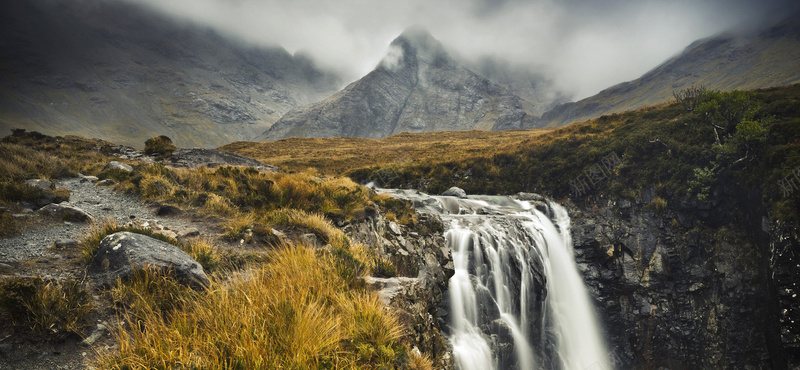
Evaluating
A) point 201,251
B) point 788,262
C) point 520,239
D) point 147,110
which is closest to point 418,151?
point 520,239

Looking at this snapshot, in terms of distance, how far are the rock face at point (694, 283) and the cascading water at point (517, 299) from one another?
4.73 feet

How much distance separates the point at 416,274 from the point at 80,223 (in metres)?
7.83

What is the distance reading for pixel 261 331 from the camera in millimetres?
2631

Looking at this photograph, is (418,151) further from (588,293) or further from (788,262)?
(788,262)

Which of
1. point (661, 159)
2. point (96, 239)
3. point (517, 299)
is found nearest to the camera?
point (96, 239)

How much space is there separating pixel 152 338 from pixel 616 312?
1908cm

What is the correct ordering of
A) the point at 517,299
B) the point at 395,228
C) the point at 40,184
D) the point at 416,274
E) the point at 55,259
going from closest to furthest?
the point at 55,259, the point at 40,184, the point at 416,274, the point at 395,228, the point at 517,299

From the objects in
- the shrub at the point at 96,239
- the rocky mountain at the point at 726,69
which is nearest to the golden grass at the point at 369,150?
the shrub at the point at 96,239

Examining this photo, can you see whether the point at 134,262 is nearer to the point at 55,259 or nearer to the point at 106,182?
the point at 55,259

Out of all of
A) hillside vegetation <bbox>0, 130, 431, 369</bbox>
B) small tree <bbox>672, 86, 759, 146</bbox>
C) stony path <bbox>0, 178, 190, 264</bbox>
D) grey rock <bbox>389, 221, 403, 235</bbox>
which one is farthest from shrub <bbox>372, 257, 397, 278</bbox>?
small tree <bbox>672, 86, 759, 146</bbox>

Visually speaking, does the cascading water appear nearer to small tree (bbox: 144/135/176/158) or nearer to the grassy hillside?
the grassy hillside

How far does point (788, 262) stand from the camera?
1109cm

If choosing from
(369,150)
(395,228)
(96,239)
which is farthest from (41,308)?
(369,150)

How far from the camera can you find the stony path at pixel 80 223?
4.20 m
